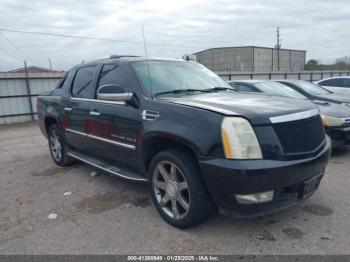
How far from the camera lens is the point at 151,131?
3.24 meters

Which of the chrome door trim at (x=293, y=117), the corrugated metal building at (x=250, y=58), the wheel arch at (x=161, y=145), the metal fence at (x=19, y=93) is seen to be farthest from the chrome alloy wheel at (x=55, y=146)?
the corrugated metal building at (x=250, y=58)

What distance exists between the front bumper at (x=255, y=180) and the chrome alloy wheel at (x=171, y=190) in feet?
1.27

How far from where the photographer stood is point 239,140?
2633 mm

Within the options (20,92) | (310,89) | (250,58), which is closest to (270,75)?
(310,89)

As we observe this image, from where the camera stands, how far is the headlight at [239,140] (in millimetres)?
2619

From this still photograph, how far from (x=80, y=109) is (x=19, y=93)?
32.8ft

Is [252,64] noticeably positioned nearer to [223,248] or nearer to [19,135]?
[19,135]

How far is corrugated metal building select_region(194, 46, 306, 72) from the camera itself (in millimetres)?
48688

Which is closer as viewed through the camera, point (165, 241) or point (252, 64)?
point (165, 241)

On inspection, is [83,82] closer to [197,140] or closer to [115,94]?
[115,94]

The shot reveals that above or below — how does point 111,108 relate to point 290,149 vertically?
above

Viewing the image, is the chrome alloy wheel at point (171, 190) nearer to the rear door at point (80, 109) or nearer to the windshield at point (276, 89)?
the rear door at point (80, 109)

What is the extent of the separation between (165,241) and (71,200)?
1.73m

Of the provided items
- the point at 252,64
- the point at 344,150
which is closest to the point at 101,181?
the point at 344,150
